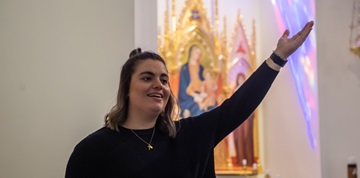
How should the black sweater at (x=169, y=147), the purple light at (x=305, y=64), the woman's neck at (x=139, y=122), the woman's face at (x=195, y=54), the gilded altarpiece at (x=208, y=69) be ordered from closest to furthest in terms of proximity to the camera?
the black sweater at (x=169, y=147) → the woman's neck at (x=139, y=122) → the purple light at (x=305, y=64) → the gilded altarpiece at (x=208, y=69) → the woman's face at (x=195, y=54)

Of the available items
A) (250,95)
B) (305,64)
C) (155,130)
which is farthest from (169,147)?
(305,64)

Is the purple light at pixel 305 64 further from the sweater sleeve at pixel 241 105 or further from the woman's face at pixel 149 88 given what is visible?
the woman's face at pixel 149 88

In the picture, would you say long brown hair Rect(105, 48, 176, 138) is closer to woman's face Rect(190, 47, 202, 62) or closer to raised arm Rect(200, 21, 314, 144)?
raised arm Rect(200, 21, 314, 144)

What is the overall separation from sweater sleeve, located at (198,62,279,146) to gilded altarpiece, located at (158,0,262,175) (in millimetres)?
3872

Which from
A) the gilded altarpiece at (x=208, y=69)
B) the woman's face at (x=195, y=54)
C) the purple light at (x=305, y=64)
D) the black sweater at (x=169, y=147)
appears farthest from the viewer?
the woman's face at (x=195, y=54)

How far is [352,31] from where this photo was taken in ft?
11.7

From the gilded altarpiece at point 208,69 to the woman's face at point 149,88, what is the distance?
154 inches

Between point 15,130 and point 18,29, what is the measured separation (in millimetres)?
496

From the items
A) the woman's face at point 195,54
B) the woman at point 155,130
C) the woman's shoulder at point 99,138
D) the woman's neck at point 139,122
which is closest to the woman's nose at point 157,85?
the woman at point 155,130

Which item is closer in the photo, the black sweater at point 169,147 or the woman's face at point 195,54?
the black sweater at point 169,147

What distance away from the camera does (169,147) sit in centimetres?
164

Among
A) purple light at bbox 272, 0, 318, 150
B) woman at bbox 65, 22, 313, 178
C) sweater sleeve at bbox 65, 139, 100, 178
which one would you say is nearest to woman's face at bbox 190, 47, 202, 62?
purple light at bbox 272, 0, 318, 150

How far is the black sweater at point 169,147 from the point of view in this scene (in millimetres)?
1557

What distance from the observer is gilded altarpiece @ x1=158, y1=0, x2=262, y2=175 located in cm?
564
